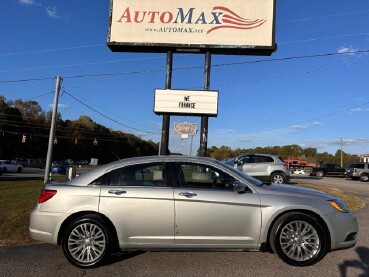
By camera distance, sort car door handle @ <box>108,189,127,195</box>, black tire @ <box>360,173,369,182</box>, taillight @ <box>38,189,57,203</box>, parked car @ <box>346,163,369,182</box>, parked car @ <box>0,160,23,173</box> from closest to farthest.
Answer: car door handle @ <box>108,189,127,195</box> < taillight @ <box>38,189,57,203</box> < black tire @ <box>360,173,369,182</box> < parked car @ <box>346,163,369,182</box> < parked car @ <box>0,160,23,173</box>

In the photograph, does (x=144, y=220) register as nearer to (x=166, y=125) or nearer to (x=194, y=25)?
(x=166, y=125)

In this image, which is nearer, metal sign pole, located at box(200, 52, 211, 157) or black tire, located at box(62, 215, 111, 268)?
black tire, located at box(62, 215, 111, 268)

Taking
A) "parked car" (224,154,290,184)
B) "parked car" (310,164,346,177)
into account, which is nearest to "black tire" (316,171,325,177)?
"parked car" (310,164,346,177)

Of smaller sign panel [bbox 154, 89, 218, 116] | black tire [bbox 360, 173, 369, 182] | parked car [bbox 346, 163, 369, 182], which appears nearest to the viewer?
smaller sign panel [bbox 154, 89, 218, 116]

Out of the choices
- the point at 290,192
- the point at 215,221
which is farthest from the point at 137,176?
the point at 290,192

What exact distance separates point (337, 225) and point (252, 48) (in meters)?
13.2

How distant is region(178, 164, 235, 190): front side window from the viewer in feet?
19.8

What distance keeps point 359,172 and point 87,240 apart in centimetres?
3715

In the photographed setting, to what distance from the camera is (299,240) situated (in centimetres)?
582

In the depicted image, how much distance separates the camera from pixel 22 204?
10.6 m

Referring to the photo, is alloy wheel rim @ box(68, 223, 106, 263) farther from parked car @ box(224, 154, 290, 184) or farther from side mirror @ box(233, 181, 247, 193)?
parked car @ box(224, 154, 290, 184)

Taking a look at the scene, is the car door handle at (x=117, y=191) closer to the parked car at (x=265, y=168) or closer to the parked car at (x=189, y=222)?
the parked car at (x=189, y=222)

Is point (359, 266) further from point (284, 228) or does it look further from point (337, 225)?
point (284, 228)

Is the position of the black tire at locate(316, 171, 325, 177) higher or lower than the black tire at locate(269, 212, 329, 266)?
higher
